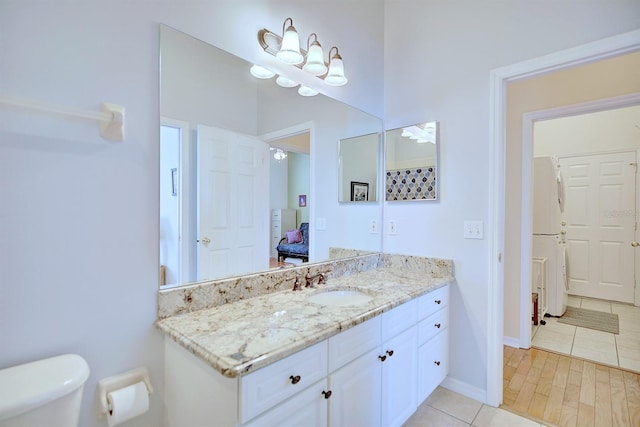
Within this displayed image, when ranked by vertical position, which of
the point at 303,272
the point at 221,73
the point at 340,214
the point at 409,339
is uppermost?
the point at 221,73

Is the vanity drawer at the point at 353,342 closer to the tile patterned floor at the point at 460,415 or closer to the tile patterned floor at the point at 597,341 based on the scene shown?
the tile patterned floor at the point at 460,415

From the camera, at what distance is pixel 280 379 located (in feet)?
3.29

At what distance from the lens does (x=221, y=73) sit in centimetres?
147

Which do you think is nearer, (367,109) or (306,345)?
(306,345)

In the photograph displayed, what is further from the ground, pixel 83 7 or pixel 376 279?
pixel 83 7

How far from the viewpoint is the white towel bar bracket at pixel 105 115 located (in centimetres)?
93

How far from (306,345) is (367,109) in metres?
1.83

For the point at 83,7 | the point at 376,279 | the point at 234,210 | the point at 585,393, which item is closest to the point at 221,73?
the point at 83,7

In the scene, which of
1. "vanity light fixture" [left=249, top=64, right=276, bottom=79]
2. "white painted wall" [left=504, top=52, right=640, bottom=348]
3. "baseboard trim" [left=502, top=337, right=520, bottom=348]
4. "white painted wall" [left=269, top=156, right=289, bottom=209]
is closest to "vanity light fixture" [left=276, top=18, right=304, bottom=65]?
"vanity light fixture" [left=249, top=64, right=276, bottom=79]

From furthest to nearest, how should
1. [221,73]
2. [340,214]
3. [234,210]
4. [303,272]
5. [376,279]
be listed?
[340,214] → [376,279] → [303,272] → [234,210] → [221,73]

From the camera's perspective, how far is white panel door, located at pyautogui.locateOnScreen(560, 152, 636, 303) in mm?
3955

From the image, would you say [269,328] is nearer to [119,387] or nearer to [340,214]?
[119,387]

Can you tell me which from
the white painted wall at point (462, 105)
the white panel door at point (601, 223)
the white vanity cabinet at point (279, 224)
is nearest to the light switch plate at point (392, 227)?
the white painted wall at point (462, 105)

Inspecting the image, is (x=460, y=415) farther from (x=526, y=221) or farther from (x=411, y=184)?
(x=526, y=221)
